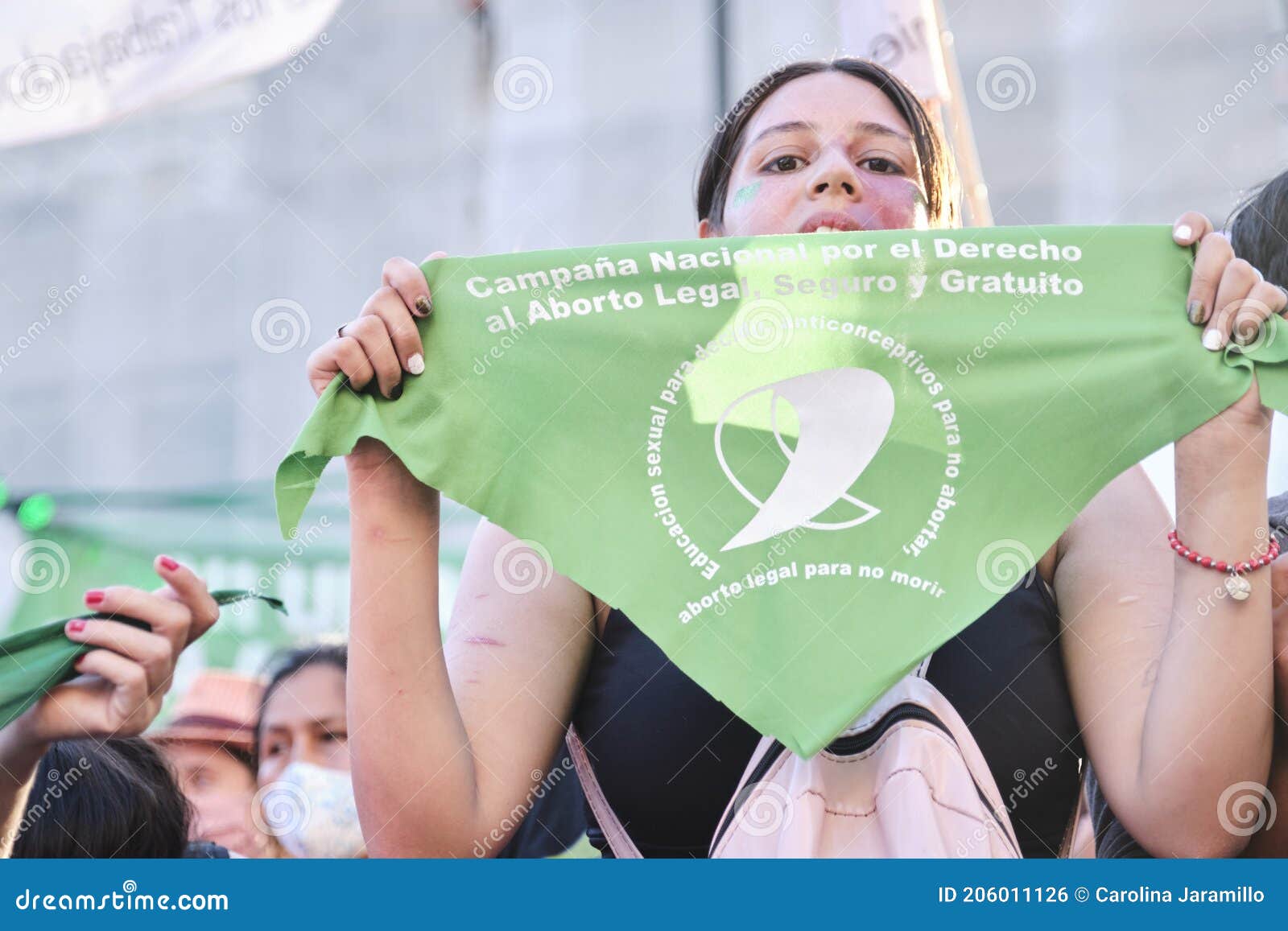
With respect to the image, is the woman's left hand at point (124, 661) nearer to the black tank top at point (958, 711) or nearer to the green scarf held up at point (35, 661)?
the green scarf held up at point (35, 661)

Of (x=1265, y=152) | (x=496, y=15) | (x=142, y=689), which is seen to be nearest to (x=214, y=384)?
(x=496, y=15)

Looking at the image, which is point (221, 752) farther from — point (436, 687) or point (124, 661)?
point (436, 687)

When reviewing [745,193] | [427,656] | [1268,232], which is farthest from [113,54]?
[1268,232]

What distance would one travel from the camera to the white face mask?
161 inches

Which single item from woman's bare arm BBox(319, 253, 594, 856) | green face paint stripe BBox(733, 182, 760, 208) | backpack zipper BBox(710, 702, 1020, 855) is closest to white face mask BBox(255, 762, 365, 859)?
woman's bare arm BBox(319, 253, 594, 856)

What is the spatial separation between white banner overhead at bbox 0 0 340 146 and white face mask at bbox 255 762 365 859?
234 centimetres

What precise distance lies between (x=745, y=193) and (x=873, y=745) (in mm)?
1031

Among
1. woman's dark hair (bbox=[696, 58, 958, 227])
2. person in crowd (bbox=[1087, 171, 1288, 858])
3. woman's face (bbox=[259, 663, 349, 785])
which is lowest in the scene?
person in crowd (bbox=[1087, 171, 1288, 858])

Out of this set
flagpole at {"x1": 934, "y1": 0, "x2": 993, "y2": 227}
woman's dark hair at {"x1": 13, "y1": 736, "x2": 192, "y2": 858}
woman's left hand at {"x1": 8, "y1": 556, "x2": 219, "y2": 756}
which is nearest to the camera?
woman's left hand at {"x1": 8, "y1": 556, "x2": 219, "y2": 756}

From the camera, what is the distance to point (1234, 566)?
74.2 inches

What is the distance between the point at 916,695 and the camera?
183 cm

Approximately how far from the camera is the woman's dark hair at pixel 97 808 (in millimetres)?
2693

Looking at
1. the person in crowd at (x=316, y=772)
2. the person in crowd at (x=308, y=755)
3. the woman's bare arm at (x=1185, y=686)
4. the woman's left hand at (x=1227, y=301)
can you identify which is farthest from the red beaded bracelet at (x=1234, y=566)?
the person in crowd at (x=308, y=755)

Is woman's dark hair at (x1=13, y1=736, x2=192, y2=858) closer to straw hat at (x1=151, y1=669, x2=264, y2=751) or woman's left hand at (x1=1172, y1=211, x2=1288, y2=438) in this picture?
straw hat at (x1=151, y1=669, x2=264, y2=751)
